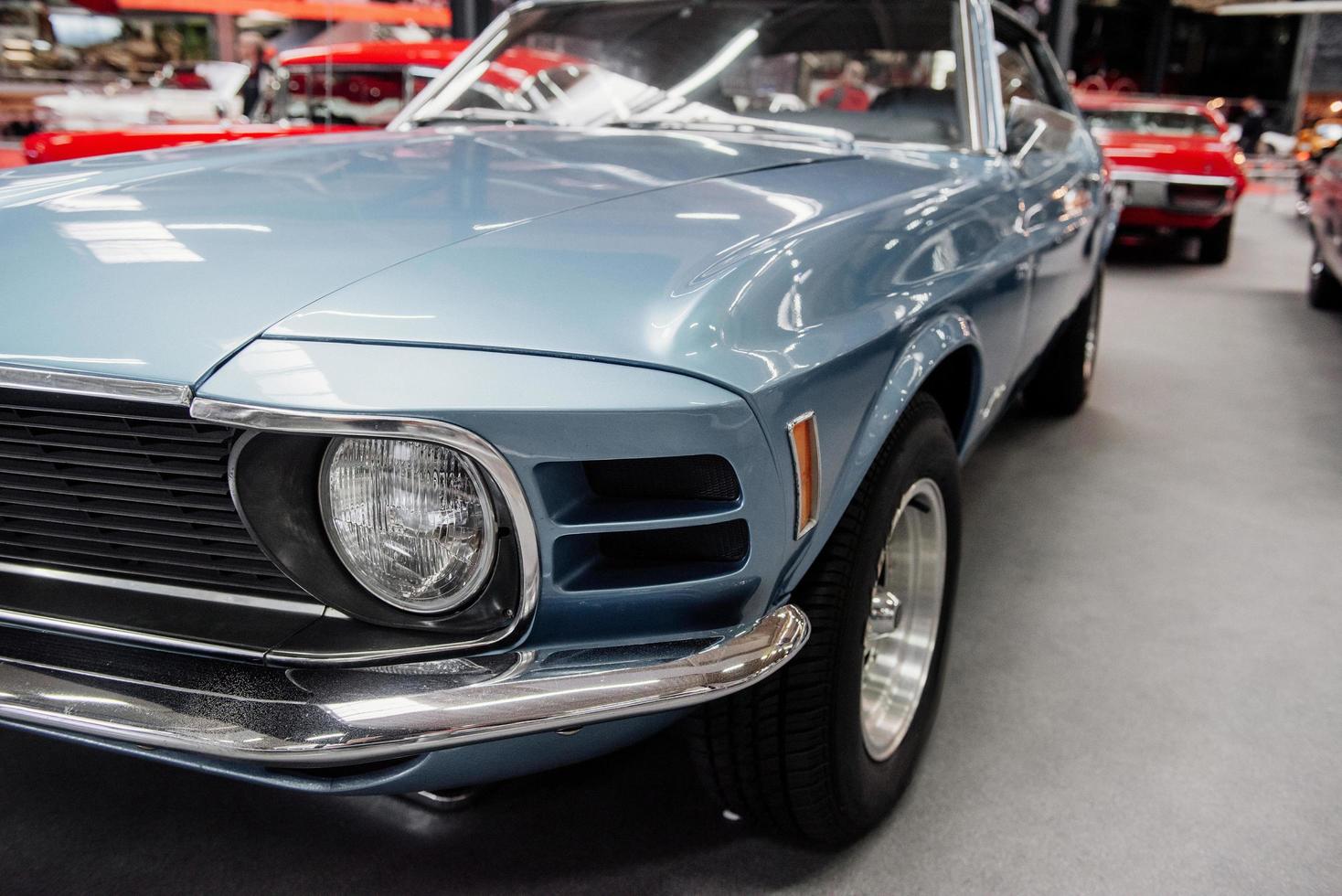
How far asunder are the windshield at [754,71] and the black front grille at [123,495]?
4.33 feet

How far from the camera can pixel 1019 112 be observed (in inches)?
85.7

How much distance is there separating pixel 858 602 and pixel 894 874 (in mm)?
442

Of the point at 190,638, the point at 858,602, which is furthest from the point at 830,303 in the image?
the point at 190,638

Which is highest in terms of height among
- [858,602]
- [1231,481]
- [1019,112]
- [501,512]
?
[1019,112]

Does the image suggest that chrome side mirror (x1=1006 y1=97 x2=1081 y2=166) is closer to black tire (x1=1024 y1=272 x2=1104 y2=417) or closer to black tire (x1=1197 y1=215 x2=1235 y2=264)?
black tire (x1=1024 y1=272 x2=1104 y2=417)

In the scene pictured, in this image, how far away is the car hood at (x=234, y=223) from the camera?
101 cm

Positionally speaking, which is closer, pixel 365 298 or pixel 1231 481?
pixel 365 298

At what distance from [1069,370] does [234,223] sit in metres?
2.88

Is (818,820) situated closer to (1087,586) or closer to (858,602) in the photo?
(858,602)

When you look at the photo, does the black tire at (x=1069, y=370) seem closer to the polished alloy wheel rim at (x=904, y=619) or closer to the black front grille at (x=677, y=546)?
the polished alloy wheel rim at (x=904, y=619)

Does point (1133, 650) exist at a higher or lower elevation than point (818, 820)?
lower

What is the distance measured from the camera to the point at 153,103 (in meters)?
5.02

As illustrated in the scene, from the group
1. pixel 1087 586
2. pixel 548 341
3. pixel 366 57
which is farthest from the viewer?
pixel 366 57

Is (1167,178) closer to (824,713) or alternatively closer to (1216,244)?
(1216,244)
